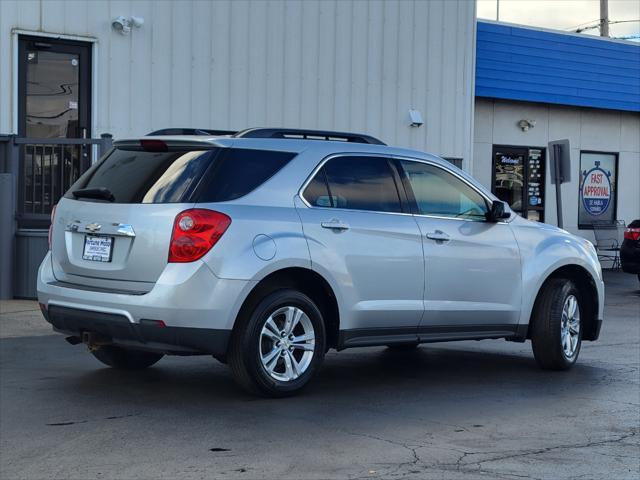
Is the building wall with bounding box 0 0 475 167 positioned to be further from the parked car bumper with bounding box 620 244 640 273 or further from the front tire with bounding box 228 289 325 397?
the front tire with bounding box 228 289 325 397

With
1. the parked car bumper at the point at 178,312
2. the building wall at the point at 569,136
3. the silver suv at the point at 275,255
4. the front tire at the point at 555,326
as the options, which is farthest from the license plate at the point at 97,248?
the building wall at the point at 569,136

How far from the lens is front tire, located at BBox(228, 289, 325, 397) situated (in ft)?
23.4

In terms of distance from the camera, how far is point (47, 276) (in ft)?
25.2

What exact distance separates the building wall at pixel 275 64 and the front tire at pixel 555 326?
8106 mm

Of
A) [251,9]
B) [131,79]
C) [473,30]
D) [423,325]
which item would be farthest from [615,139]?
[423,325]

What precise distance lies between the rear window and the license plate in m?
0.29

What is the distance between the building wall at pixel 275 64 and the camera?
15.3 metres

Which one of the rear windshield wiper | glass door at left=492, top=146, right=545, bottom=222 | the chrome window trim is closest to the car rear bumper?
the rear windshield wiper

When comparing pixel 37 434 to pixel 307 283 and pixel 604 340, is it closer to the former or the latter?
pixel 307 283

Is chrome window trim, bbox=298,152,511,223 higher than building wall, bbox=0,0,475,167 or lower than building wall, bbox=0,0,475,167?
lower

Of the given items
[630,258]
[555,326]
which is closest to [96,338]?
[555,326]

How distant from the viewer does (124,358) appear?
844 centimetres

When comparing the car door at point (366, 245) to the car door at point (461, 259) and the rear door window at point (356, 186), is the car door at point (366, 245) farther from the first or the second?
the car door at point (461, 259)

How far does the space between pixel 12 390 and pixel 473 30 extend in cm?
1389
